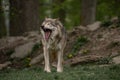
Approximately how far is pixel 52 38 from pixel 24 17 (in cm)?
964

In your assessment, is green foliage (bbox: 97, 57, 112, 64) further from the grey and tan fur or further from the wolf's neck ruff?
the wolf's neck ruff

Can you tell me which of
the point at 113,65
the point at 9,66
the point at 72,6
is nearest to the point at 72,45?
the point at 9,66

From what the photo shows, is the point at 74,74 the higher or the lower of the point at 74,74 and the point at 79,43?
the higher

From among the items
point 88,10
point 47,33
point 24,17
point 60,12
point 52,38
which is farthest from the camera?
point 60,12

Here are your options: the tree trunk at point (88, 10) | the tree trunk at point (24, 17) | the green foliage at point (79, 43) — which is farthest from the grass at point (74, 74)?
the tree trunk at point (88, 10)

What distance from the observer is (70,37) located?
20625mm

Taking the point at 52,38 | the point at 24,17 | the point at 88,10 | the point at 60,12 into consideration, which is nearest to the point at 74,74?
the point at 52,38

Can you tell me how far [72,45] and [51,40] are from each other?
5190 millimetres

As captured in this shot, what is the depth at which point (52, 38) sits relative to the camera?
1408 cm

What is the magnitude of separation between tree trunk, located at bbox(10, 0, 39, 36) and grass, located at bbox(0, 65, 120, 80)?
27.3 ft

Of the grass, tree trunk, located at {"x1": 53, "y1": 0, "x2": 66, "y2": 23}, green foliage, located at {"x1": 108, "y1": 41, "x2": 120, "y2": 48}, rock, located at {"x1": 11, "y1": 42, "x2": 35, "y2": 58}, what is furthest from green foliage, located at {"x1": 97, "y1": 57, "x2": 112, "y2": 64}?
tree trunk, located at {"x1": 53, "y1": 0, "x2": 66, "y2": 23}

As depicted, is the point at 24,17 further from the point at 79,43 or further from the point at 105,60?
the point at 105,60

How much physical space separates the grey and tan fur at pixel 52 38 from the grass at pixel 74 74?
406 mm

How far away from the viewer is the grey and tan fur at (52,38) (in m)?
13.8
